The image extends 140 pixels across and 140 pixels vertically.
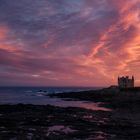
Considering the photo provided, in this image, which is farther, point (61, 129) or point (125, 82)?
point (125, 82)

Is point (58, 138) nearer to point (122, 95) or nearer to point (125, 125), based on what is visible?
point (125, 125)

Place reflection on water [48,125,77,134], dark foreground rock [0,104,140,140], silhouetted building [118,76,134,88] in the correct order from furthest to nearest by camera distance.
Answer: silhouetted building [118,76,134,88] → reflection on water [48,125,77,134] → dark foreground rock [0,104,140,140]

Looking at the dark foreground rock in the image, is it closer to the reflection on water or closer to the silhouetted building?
the reflection on water

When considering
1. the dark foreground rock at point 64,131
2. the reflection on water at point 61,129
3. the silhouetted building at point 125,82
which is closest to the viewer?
the dark foreground rock at point 64,131

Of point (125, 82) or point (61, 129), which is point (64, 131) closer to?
point (61, 129)

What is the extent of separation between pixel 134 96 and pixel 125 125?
41.6m

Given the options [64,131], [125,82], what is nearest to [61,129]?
[64,131]

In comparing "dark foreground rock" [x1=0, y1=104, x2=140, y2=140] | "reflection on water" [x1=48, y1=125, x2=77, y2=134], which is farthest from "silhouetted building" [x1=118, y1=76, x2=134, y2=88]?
"reflection on water" [x1=48, y1=125, x2=77, y2=134]

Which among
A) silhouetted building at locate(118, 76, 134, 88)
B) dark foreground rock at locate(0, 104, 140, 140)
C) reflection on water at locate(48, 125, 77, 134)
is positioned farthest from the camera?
silhouetted building at locate(118, 76, 134, 88)

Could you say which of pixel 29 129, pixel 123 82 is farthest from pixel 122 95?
pixel 29 129

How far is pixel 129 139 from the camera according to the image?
2362 centimetres

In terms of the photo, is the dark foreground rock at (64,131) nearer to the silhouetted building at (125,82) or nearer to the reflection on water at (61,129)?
the reflection on water at (61,129)

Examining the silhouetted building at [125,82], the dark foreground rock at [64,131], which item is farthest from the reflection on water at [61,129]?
the silhouetted building at [125,82]

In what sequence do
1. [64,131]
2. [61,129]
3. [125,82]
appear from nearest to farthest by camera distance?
[64,131] < [61,129] < [125,82]
